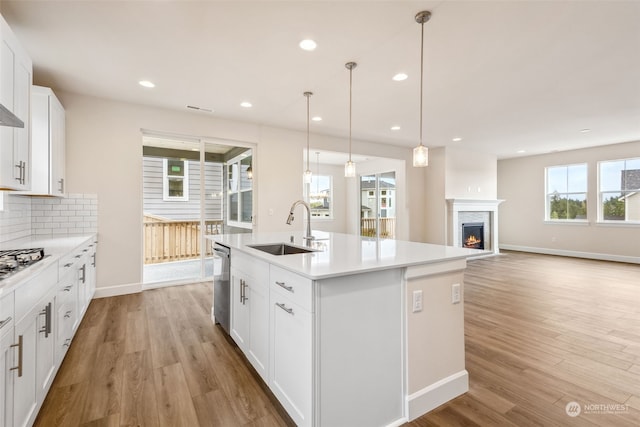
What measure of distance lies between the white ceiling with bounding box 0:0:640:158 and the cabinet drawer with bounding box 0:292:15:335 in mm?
2115

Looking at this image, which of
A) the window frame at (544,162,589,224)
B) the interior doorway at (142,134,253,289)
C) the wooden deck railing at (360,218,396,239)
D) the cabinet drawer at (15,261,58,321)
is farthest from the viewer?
the wooden deck railing at (360,218,396,239)

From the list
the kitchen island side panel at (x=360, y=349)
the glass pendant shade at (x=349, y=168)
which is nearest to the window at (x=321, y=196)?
the glass pendant shade at (x=349, y=168)

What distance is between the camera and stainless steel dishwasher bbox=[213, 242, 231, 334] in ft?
8.89

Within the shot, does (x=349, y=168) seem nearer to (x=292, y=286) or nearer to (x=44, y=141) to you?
(x=292, y=286)

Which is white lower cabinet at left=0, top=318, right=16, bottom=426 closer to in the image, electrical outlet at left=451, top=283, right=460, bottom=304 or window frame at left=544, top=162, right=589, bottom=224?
electrical outlet at left=451, top=283, right=460, bottom=304

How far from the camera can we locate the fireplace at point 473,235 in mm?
7410

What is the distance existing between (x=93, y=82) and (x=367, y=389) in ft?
14.1

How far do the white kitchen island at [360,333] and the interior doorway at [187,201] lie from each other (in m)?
3.23

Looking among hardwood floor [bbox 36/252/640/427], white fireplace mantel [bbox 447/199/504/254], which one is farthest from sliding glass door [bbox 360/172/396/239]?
hardwood floor [bbox 36/252/640/427]

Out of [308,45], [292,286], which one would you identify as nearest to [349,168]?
[308,45]

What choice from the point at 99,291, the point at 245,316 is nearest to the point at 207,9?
the point at 245,316

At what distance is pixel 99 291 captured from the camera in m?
3.98

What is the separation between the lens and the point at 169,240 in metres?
6.57

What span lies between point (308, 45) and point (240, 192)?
3.35m
